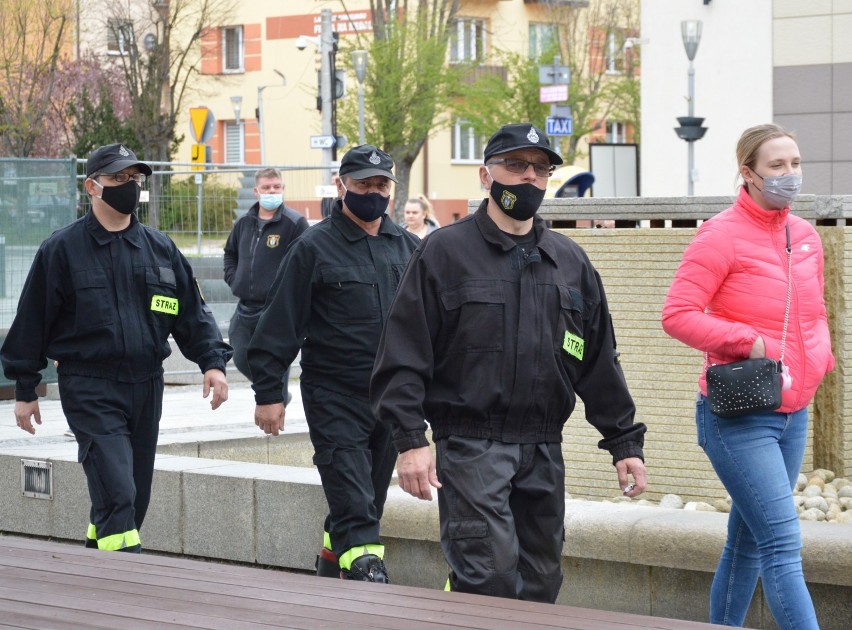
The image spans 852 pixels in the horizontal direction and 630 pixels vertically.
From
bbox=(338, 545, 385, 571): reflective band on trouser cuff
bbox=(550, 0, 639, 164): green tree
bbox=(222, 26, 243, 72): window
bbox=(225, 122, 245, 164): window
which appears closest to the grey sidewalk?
bbox=(338, 545, 385, 571): reflective band on trouser cuff

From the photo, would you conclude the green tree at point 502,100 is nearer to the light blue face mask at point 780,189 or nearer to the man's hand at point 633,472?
the light blue face mask at point 780,189

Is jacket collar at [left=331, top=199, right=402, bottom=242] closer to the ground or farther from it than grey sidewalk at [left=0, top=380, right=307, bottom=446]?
farther from it

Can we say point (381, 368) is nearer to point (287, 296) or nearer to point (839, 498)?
point (287, 296)

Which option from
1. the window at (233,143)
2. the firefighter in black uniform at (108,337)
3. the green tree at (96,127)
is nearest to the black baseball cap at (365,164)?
the firefighter in black uniform at (108,337)

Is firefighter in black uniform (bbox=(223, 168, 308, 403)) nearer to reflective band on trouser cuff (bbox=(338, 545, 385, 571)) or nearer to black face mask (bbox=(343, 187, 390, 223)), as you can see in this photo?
black face mask (bbox=(343, 187, 390, 223))

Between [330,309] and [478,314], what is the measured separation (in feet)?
6.17

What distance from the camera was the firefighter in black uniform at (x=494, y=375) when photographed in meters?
4.77

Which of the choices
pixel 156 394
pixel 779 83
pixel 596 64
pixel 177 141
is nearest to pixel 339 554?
pixel 156 394

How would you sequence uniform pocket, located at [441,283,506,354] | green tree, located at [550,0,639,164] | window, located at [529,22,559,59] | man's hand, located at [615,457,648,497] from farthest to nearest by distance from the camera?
window, located at [529,22,559,59], green tree, located at [550,0,639,164], man's hand, located at [615,457,648,497], uniform pocket, located at [441,283,506,354]

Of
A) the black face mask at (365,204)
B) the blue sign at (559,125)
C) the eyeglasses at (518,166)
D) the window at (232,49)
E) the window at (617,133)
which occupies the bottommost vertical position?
the black face mask at (365,204)

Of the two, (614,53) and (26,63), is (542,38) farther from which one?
(26,63)

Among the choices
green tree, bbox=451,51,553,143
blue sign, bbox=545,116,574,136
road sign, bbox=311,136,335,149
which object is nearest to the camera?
blue sign, bbox=545,116,574,136

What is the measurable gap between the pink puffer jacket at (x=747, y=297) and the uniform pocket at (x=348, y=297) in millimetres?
1691

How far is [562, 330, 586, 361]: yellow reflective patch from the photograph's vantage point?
196 inches
